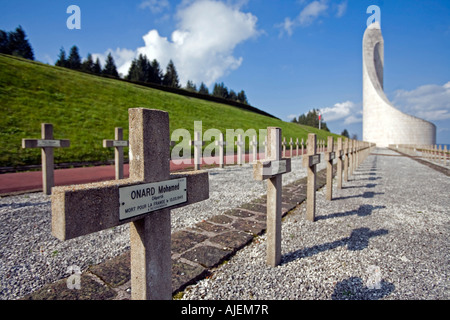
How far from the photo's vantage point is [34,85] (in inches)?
703

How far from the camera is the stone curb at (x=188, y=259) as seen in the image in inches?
82.4

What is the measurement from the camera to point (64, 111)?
16.0m

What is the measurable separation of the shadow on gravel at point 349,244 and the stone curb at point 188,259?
1.94ft

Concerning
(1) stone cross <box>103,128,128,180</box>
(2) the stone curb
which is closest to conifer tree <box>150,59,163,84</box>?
(1) stone cross <box>103,128,128,180</box>

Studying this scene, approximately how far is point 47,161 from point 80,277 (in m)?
4.75

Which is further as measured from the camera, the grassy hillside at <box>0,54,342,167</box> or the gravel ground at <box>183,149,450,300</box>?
the grassy hillside at <box>0,54,342,167</box>

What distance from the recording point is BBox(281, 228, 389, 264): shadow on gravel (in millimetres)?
2898

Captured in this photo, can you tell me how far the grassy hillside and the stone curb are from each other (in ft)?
30.3

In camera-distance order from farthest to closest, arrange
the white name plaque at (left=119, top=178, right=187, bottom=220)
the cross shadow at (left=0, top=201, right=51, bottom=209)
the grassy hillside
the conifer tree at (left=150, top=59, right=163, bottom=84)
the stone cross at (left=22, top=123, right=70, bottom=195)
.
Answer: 1. the conifer tree at (left=150, top=59, right=163, bottom=84)
2. the grassy hillside
3. the stone cross at (left=22, top=123, right=70, bottom=195)
4. the cross shadow at (left=0, top=201, right=51, bottom=209)
5. the white name plaque at (left=119, top=178, right=187, bottom=220)

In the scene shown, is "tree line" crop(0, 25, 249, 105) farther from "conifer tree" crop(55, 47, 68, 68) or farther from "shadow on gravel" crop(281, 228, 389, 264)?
"shadow on gravel" crop(281, 228, 389, 264)

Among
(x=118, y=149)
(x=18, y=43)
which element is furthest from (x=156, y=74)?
(x=118, y=149)

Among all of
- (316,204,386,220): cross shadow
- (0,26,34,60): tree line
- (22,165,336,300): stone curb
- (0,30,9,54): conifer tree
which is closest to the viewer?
(22,165,336,300): stone curb

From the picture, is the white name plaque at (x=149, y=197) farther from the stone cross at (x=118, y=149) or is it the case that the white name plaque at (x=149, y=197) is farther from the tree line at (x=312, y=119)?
the tree line at (x=312, y=119)

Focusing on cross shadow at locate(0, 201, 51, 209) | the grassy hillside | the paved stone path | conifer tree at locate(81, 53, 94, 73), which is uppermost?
conifer tree at locate(81, 53, 94, 73)
